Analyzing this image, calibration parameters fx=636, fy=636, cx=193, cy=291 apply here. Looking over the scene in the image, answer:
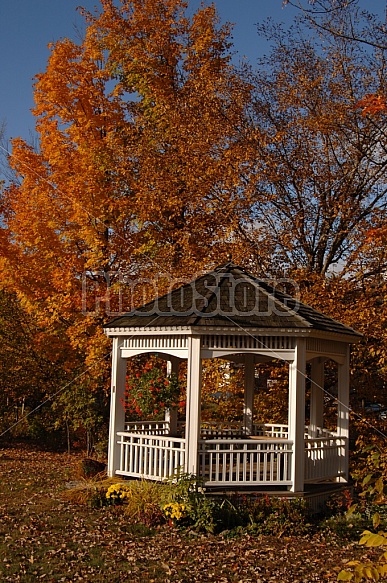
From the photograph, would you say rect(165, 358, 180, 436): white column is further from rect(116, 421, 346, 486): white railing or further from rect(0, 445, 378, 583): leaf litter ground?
rect(0, 445, 378, 583): leaf litter ground

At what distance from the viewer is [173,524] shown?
9984mm

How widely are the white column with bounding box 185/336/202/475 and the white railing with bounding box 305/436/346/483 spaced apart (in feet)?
7.00

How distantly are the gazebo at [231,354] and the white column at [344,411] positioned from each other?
20 mm

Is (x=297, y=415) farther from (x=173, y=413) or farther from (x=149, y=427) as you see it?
(x=149, y=427)

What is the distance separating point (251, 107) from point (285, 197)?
2979 mm

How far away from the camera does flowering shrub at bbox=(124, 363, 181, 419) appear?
11984 millimetres

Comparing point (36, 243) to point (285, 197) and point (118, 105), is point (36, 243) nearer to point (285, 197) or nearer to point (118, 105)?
point (118, 105)

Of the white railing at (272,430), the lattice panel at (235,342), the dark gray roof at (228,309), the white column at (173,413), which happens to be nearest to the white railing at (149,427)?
the white column at (173,413)

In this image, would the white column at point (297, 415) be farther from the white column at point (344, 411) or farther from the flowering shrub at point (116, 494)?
the flowering shrub at point (116, 494)

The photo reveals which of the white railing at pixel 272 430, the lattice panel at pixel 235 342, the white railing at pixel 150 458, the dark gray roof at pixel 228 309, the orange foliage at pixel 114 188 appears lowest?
the white railing at pixel 150 458

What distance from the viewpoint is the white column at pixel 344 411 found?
12.8 metres

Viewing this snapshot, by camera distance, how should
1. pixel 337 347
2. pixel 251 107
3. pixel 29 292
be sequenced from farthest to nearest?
pixel 251 107 → pixel 29 292 → pixel 337 347

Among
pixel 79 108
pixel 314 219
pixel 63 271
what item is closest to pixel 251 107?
pixel 314 219

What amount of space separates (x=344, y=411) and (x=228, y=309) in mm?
3468
